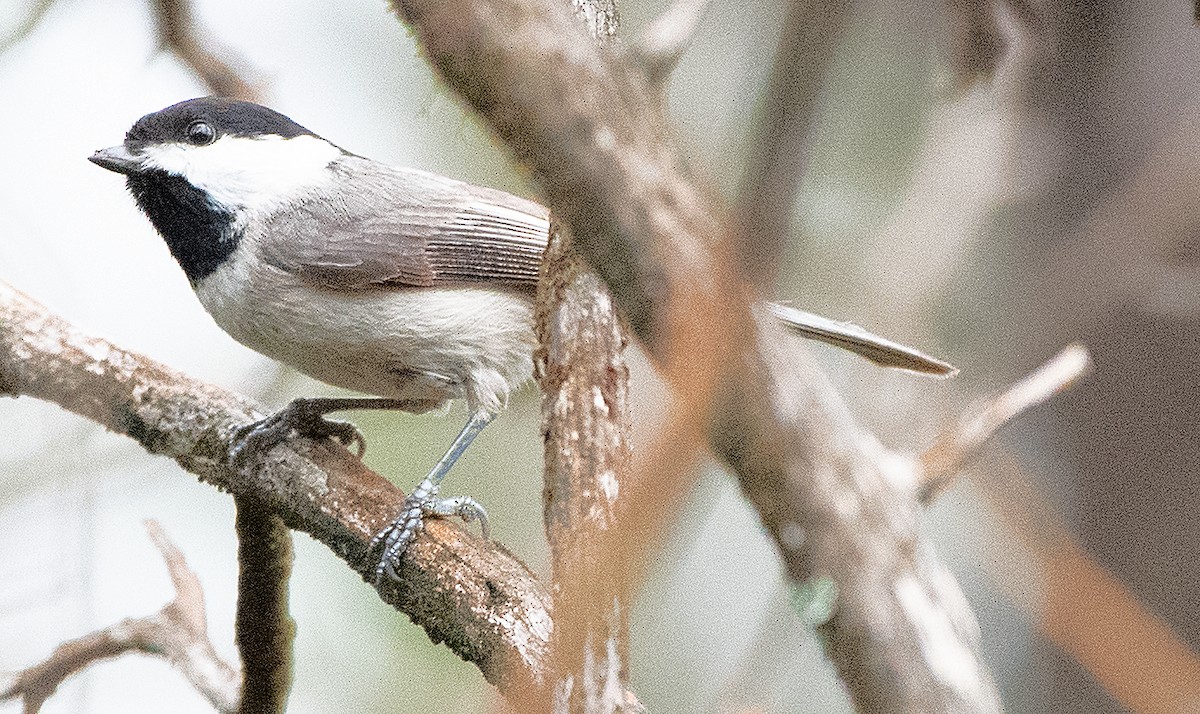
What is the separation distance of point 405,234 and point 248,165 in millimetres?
283

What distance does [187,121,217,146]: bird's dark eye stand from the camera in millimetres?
1711

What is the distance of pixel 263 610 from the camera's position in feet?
5.58

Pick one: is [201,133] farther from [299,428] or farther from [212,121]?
[299,428]

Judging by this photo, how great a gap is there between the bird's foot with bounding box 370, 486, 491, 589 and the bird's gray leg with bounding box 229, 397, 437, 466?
0.30 m

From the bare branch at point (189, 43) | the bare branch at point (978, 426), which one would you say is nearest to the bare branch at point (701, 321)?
the bare branch at point (978, 426)

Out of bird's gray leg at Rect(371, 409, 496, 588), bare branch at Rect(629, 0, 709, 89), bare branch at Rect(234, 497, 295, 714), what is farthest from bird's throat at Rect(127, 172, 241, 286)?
bare branch at Rect(629, 0, 709, 89)

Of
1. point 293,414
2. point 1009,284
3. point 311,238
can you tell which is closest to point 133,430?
point 293,414

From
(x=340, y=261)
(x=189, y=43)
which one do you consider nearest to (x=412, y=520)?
(x=340, y=261)

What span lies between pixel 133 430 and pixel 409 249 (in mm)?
556

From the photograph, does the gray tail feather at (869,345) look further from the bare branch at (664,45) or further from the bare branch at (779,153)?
the bare branch at (779,153)

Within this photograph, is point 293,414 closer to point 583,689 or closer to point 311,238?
point 311,238

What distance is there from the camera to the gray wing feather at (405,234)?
1855mm

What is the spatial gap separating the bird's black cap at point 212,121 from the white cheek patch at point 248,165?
0.02 m

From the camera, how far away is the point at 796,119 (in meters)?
0.57
